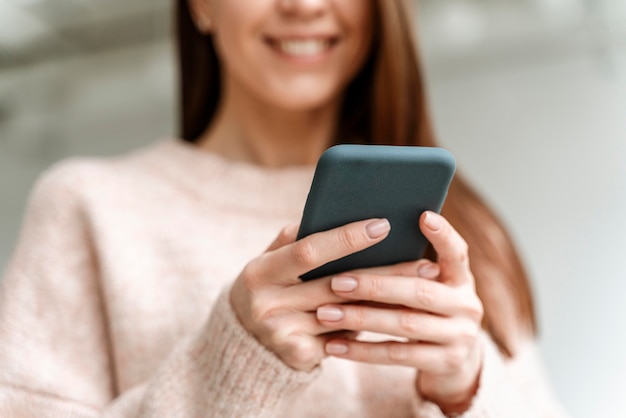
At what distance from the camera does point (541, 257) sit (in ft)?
5.19

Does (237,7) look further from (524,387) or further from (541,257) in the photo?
(541,257)

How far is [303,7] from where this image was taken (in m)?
0.78

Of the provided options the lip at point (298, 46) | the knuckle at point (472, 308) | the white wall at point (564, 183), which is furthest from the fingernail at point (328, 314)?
the white wall at point (564, 183)

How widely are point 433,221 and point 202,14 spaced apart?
55 cm

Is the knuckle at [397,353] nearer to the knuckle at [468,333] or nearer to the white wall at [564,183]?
the knuckle at [468,333]

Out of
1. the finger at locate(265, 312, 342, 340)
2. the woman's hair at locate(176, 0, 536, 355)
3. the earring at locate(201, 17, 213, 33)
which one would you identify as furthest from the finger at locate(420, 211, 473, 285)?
the earring at locate(201, 17, 213, 33)

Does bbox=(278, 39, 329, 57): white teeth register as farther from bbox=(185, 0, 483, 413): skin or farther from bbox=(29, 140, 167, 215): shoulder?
bbox=(185, 0, 483, 413): skin

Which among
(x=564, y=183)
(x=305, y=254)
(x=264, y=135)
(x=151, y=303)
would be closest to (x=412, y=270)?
(x=305, y=254)

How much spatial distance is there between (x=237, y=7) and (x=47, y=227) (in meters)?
0.34

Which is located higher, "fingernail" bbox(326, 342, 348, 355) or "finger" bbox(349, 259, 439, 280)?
"finger" bbox(349, 259, 439, 280)

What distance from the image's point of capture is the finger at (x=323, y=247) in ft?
1.46

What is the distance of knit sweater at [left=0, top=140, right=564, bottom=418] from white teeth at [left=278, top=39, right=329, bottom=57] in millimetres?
151

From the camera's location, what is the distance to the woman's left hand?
1.59 feet

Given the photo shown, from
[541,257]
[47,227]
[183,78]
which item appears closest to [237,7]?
[183,78]
